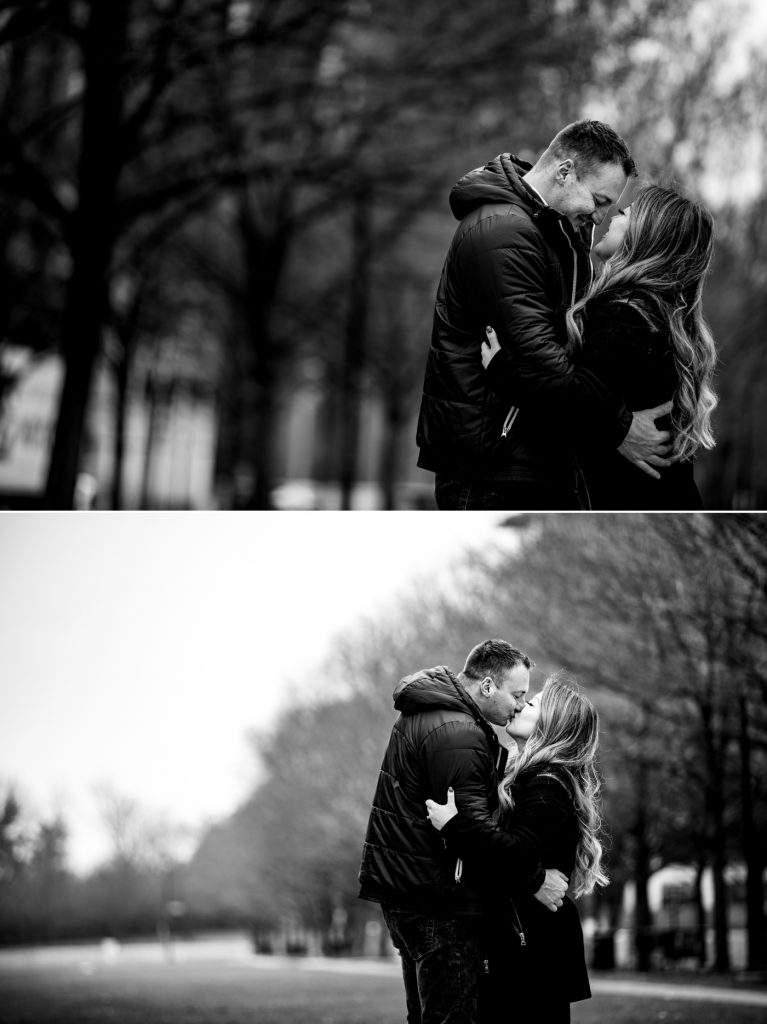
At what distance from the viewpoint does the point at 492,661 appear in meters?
4.97

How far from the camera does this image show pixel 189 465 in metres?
47.4

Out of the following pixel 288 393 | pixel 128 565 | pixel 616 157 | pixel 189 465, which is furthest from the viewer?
pixel 189 465

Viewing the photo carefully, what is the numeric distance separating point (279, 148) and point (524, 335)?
1636cm

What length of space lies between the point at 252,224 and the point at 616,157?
68.0 feet

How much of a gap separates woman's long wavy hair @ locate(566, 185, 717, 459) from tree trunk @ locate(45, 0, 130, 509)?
10095mm

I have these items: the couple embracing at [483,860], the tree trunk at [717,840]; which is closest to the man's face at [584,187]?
the couple embracing at [483,860]

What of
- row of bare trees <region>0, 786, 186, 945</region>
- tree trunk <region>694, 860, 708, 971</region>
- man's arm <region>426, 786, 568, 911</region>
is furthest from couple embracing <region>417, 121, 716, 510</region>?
tree trunk <region>694, 860, 708, 971</region>

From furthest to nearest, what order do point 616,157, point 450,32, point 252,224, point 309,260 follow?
1. point 309,260
2. point 252,224
3. point 450,32
4. point 616,157

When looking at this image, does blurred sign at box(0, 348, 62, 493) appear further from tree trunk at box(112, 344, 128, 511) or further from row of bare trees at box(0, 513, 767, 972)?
row of bare trees at box(0, 513, 767, 972)

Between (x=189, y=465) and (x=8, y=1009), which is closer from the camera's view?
(x=8, y=1009)

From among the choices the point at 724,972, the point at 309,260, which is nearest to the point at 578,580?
the point at 724,972

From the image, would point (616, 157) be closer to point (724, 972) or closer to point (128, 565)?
point (128, 565)

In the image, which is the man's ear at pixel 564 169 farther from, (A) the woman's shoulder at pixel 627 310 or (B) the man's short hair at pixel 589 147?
(A) the woman's shoulder at pixel 627 310

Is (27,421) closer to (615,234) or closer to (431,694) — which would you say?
(615,234)
